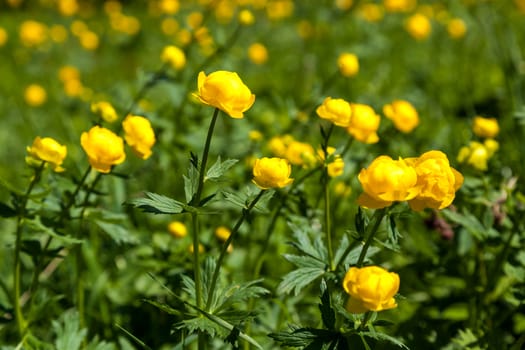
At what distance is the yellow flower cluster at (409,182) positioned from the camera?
37.1 inches

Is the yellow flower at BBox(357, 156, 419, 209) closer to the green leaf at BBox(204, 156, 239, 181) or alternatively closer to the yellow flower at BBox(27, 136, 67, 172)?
the green leaf at BBox(204, 156, 239, 181)

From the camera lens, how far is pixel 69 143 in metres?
2.71

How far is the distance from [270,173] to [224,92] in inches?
6.0

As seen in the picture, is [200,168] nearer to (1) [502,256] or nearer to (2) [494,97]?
(1) [502,256]

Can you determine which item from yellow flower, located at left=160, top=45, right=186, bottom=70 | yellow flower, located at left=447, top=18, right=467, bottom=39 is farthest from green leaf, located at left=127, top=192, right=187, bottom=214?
yellow flower, located at left=447, top=18, right=467, bottom=39

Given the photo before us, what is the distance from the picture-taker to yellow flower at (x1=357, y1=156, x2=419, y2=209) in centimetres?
94

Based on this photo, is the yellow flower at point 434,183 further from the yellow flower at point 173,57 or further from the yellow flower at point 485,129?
the yellow flower at point 173,57

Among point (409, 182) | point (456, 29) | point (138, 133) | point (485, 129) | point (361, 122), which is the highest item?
point (409, 182)

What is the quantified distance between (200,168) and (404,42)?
10.7ft

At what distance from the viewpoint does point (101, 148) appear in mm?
1257

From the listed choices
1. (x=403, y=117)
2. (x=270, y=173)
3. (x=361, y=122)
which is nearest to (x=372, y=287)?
(x=270, y=173)

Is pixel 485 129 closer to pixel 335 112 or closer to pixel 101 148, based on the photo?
pixel 335 112

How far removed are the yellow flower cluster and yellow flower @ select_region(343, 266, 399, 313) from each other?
11cm

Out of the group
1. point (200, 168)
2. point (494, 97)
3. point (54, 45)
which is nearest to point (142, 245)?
point (200, 168)
